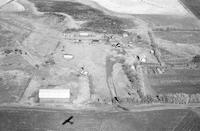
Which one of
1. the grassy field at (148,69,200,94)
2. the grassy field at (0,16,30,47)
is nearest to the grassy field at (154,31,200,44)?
the grassy field at (148,69,200,94)

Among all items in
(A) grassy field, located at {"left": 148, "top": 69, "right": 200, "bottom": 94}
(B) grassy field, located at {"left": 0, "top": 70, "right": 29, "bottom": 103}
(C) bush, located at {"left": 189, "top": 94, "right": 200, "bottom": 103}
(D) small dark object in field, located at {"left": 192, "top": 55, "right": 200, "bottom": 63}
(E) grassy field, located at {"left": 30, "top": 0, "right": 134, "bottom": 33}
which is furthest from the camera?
(E) grassy field, located at {"left": 30, "top": 0, "right": 134, "bottom": 33}

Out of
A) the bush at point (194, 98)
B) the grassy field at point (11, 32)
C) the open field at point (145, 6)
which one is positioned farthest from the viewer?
the open field at point (145, 6)

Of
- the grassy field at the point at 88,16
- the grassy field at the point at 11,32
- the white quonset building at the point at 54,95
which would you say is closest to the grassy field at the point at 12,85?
the white quonset building at the point at 54,95

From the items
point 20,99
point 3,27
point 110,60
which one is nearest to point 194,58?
point 110,60

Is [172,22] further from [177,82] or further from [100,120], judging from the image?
[100,120]

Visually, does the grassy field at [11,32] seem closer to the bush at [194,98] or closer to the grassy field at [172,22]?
the grassy field at [172,22]

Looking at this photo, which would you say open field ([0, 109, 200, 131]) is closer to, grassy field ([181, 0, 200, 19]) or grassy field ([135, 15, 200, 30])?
grassy field ([135, 15, 200, 30])
